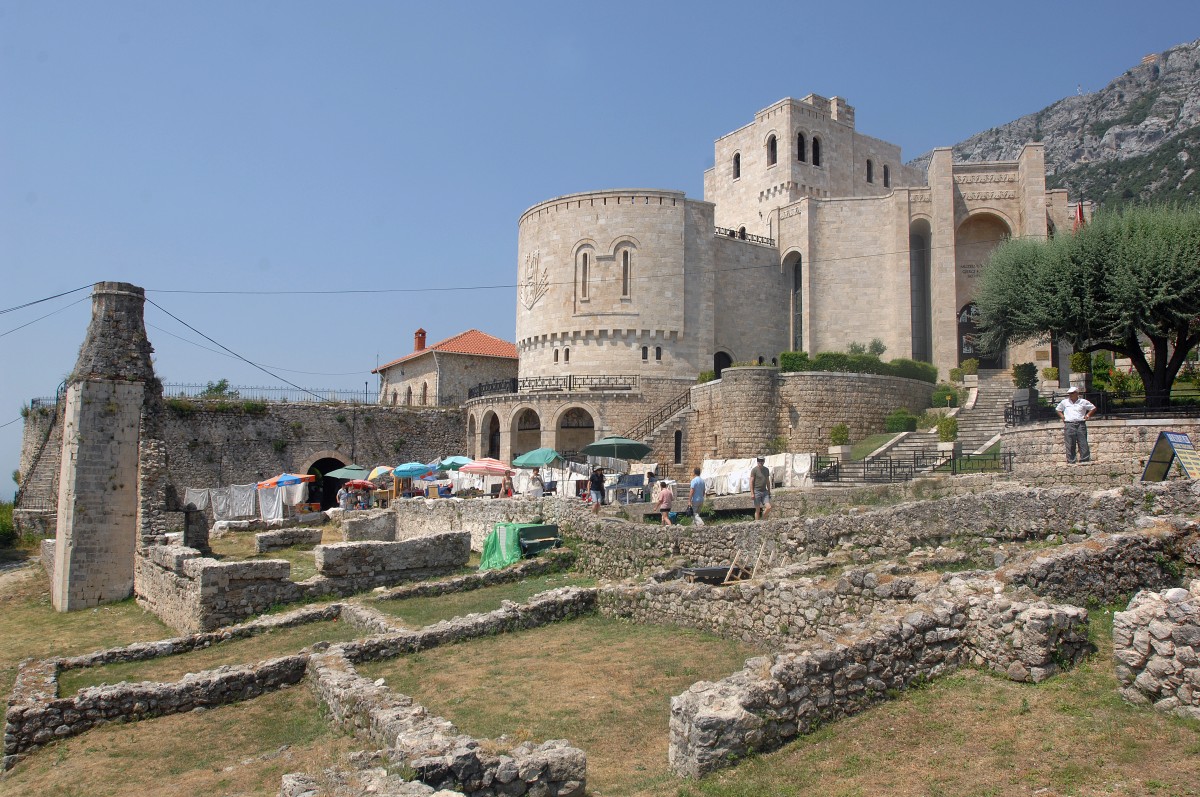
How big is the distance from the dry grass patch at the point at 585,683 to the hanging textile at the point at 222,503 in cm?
2419

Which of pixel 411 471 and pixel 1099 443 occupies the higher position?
pixel 1099 443

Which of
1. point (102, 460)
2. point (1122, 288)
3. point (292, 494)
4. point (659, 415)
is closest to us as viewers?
point (102, 460)

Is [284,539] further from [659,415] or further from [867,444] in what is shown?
[867,444]

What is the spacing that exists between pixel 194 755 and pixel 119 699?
1703 millimetres

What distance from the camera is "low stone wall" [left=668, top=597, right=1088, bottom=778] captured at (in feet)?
19.6

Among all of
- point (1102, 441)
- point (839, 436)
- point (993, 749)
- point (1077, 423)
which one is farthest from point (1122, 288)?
point (993, 749)

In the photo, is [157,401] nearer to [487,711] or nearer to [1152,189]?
[487,711]

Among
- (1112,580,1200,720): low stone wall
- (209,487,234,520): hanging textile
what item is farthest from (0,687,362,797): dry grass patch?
(209,487,234,520): hanging textile

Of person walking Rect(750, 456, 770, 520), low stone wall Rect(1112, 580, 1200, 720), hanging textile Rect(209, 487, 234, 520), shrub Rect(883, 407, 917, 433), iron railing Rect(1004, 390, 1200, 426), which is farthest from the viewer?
hanging textile Rect(209, 487, 234, 520)

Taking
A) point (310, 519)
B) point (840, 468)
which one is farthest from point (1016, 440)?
point (310, 519)

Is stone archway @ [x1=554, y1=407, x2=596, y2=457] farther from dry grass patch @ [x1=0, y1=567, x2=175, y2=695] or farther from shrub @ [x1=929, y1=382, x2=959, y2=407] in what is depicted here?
dry grass patch @ [x1=0, y1=567, x2=175, y2=695]

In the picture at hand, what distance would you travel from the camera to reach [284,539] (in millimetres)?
22141

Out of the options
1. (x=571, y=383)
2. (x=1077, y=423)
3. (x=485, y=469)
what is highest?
(x=571, y=383)

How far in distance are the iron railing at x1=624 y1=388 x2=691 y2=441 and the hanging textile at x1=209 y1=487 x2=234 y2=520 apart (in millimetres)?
16013
